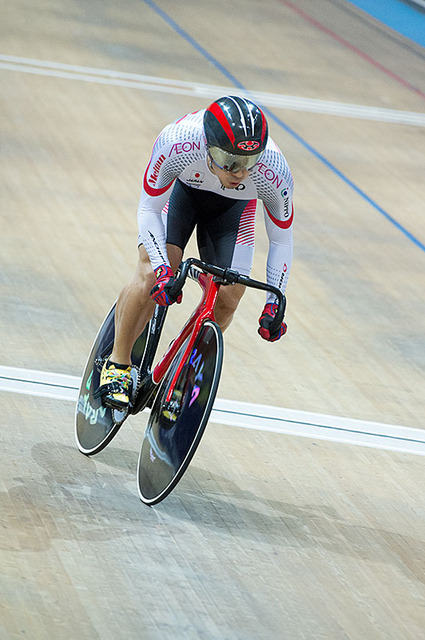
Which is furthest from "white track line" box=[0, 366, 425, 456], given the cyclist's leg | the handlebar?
the handlebar

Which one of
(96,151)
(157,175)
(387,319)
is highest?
(157,175)

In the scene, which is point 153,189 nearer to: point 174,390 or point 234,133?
point 234,133

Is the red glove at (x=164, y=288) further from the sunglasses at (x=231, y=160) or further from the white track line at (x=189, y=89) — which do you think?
the white track line at (x=189, y=89)

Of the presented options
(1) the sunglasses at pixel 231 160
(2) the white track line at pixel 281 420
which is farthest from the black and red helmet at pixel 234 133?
(2) the white track line at pixel 281 420

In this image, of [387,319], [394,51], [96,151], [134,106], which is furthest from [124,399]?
[394,51]

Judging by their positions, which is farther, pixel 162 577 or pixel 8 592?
pixel 162 577

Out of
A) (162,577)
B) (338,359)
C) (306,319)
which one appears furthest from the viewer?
(306,319)

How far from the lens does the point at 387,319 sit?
16.8ft

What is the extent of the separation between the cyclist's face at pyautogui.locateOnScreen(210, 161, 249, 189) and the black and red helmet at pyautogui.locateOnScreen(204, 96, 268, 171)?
20 mm

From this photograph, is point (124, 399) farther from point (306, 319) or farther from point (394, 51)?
point (394, 51)

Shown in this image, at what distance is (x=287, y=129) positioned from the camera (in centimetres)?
790

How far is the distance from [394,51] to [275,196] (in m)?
8.64

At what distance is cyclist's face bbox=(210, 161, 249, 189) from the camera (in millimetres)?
2920

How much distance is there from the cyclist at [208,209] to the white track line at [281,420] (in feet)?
2.06
